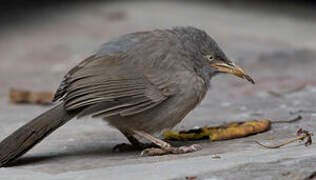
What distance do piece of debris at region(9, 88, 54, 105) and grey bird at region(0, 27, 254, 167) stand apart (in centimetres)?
191

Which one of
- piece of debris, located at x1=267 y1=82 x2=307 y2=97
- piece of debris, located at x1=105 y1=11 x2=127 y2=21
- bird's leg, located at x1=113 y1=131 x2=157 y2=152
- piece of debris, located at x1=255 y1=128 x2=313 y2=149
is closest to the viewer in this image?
piece of debris, located at x1=255 y1=128 x2=313 y2=149

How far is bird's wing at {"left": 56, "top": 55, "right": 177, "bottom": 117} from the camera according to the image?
455cm

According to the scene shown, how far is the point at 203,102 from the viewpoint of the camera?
21.5 ft

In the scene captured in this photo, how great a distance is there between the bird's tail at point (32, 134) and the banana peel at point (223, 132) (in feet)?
2.95

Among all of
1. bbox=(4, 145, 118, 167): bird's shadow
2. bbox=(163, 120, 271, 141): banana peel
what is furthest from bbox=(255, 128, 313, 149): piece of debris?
bbox=(4, 145, 118, 167): bird's shadow

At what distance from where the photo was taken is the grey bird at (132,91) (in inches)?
180

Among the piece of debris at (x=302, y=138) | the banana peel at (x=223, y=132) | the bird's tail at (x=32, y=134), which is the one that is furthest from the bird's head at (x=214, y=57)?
A: the bird's tail at (x=32, y=134)

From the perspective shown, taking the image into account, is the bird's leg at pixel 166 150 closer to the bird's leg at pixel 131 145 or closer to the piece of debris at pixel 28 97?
the bird's leg at pixel 131 145

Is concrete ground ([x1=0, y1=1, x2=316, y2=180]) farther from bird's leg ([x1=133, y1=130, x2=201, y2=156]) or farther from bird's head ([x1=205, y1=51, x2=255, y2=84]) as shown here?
bird's head ([x1=205, y1=51, x2=255, y2=84])

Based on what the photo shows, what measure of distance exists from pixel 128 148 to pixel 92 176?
90cm

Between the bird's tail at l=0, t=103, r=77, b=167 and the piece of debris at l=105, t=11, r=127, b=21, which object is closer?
the bird's tail at l=0, t=103, r=77, b=167

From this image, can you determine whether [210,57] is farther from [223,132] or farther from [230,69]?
[223,132]

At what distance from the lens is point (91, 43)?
9.42m

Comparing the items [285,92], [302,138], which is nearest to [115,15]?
[285,92]
